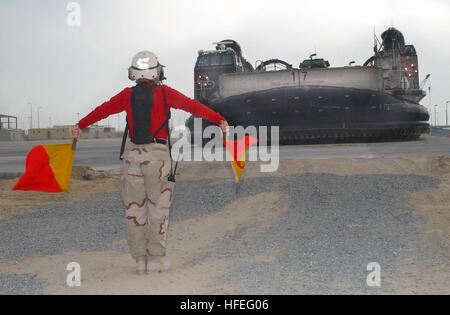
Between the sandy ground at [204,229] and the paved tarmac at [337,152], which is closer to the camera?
the sandy ground at [204,229]

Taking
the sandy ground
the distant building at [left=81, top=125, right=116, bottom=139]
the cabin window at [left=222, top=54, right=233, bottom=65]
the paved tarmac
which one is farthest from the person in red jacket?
the distant building at [left=81, top=125, right=116, bottom=139]

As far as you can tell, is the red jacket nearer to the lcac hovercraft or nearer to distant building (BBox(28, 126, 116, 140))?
the lcac hovercraft

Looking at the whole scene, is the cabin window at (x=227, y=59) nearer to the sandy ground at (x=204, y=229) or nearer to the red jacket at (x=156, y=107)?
the sandy ground at (x=204, y=229)

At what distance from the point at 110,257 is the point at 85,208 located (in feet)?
7.95

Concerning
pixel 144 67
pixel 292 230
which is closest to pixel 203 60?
pixel 292 230

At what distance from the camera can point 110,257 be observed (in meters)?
3.78

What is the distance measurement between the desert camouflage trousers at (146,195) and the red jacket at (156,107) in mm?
172

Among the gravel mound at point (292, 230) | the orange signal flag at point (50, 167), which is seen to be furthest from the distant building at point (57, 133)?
the orange signal flag at point (50, 167)

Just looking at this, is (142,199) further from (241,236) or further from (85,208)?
(85,208)

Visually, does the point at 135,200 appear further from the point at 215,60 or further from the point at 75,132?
the point at 215,60

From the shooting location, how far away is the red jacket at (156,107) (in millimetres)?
3229

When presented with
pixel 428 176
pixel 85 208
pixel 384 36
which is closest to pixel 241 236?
pixel 85 208

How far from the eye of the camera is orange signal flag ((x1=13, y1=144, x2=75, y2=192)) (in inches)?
147

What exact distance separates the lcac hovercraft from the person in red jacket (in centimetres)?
968
